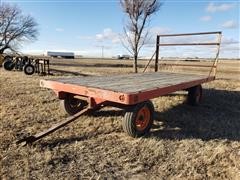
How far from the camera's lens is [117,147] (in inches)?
152

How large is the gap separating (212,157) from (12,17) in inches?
1435

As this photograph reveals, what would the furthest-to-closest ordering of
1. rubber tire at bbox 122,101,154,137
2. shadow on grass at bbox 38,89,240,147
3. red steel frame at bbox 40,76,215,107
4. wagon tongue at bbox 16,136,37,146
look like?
shadow on grass at bbox 38,89,240,147 < rubber tire at bbox 122,101,154,137 < wagon tongue at bbox 16,136,37,146 < red steel frame at bbox 40,76,215,107

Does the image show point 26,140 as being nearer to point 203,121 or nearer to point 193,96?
point 203,121

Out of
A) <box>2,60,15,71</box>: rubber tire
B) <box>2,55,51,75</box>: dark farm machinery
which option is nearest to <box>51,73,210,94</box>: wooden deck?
<box>2,55,51,75</box>: dark farm machinery

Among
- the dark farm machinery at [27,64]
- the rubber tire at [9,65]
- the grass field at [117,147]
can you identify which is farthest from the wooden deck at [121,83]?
the rubber tire at [9,65]

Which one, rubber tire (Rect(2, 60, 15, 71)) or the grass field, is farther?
rubber tire (Rect(2, 60, 15, 71))

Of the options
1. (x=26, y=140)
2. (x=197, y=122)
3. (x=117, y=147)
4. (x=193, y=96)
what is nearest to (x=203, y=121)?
(x=197, y=122)

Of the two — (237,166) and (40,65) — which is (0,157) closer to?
(237,166)

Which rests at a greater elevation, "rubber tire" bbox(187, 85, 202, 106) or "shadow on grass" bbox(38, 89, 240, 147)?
"rubber tire" bbox(187, 85, 202, 106)

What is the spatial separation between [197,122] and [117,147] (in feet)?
7.00

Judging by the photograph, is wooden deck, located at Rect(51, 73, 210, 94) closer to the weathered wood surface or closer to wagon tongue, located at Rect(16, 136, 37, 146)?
the weathered wood surface

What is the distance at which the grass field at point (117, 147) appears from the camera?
10.4ft

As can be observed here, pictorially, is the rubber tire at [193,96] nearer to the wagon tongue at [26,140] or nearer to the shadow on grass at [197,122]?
the shadow on grass at [197,122]

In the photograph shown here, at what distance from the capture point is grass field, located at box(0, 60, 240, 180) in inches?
125
